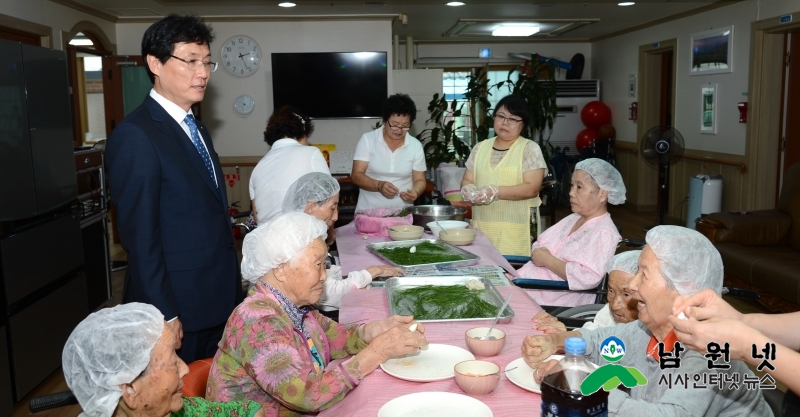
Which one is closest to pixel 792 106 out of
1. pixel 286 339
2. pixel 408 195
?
pixel 408 195

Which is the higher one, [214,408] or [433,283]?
[433,283]

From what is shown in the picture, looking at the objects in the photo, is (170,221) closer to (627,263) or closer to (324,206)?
(324,206)

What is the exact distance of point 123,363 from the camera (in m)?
1.35

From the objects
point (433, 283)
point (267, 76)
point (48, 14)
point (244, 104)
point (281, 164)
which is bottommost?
point (433, 283)

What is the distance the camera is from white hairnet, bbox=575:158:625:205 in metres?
2.97

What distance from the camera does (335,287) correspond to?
8.40ft

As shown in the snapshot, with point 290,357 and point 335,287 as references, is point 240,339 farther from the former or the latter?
point 335,287

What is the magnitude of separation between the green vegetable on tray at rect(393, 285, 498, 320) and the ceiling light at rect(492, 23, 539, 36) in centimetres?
711

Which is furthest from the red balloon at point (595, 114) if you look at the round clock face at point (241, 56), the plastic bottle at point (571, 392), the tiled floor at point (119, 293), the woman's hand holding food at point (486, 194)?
the plastic bottle at point (571, 392)

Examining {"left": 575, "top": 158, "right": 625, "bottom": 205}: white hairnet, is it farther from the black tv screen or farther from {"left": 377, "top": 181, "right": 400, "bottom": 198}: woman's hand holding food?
the black tv screen

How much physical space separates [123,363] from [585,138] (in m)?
10.2

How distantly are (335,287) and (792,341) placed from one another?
1554 mm

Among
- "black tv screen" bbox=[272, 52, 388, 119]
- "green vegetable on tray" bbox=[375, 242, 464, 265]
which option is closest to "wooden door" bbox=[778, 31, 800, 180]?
"black tv screen" bbox=[272, 52, 388, 119]

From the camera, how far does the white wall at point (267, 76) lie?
8227mm
